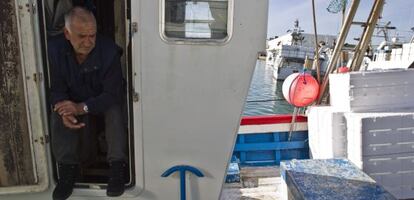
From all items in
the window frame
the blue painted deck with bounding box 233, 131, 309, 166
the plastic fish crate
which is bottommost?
the blue painted deck with bounding box 233, 131, 309, 166

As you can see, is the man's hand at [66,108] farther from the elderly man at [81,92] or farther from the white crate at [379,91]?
the white crate at [379,91]

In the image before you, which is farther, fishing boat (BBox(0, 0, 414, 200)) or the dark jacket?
the dark jacket

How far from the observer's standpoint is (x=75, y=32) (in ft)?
7.77

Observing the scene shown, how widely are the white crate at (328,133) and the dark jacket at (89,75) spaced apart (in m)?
2.85

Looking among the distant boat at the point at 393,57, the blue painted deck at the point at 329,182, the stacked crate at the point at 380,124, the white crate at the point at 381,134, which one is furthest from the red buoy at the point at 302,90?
the distant boat at the point at 393,57

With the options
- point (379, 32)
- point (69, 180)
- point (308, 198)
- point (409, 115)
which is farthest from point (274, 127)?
point (379, 32)

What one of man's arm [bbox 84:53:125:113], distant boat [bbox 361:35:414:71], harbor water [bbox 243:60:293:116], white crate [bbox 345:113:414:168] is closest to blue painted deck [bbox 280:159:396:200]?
white crate [bbox 345:113:414:168]

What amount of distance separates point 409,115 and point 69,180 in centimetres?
375

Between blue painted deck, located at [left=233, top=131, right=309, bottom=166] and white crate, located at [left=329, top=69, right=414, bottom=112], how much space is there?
1.32 metres

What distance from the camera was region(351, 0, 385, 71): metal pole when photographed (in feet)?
16.3

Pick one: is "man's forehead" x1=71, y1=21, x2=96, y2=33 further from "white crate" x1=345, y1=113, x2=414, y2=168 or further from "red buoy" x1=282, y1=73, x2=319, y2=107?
"red buoy" x1=282, y1=73, x2=319, y2=107

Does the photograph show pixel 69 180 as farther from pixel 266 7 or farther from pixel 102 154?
pixel 266 7

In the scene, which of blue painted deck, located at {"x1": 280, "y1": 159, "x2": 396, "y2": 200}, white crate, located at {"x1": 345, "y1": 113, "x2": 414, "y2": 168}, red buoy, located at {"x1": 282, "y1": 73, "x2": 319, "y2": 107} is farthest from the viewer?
red buoy, located at {"x1": 282, "y1": 73, "x2": 319, "y2": 107}

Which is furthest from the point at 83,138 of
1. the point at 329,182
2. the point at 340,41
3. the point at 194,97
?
the point at 340,41
